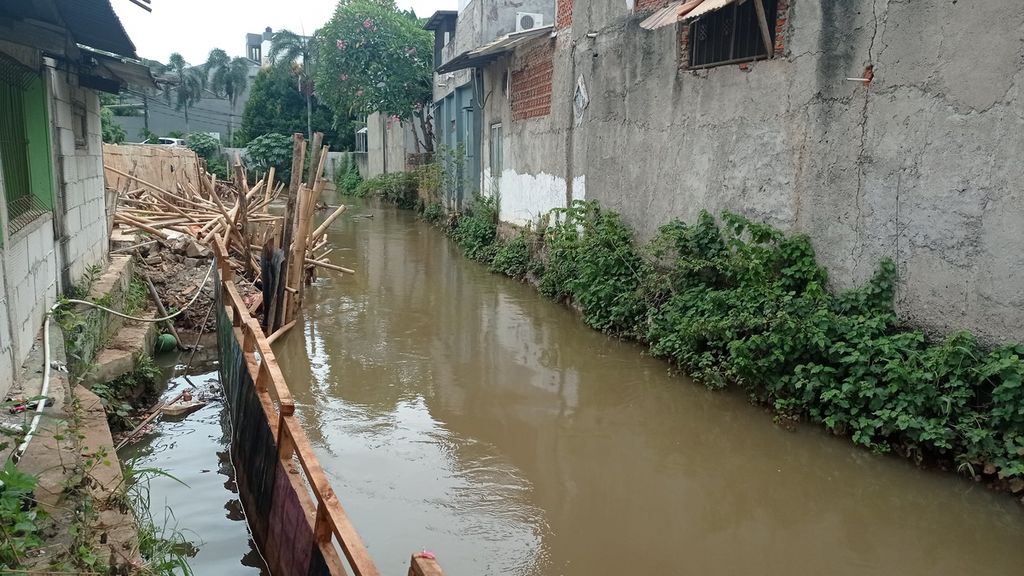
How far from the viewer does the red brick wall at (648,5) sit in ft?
29.7

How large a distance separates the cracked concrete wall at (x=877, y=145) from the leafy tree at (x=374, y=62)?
15397 mm

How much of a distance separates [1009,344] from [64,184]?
8.17 metres

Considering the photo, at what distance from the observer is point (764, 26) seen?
7168 mm

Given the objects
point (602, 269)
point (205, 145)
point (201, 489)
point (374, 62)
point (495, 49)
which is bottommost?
point (201, 489)

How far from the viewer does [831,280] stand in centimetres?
674

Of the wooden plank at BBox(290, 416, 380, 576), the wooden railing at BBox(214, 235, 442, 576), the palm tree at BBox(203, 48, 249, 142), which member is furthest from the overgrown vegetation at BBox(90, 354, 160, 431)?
the palm tree at BBox(203, 48, 249, 142)

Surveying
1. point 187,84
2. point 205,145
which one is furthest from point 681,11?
point 187,84

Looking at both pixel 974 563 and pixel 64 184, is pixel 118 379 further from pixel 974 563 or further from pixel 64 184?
pixel 974 563

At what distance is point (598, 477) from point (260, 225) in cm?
930

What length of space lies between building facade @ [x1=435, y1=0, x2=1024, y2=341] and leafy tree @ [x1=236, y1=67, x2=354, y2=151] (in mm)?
32797

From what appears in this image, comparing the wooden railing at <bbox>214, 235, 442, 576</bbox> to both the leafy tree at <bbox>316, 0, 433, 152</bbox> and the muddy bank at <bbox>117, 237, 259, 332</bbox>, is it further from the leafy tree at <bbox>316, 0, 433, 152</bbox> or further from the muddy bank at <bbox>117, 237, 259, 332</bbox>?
the leafy tree at <bbox>316, 0, 433, 152</bbox>

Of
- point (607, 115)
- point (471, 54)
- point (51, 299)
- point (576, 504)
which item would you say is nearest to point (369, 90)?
point (471, 54)

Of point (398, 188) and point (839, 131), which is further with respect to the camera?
point (398, 188)

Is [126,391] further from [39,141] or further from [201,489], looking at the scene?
[39,141]
